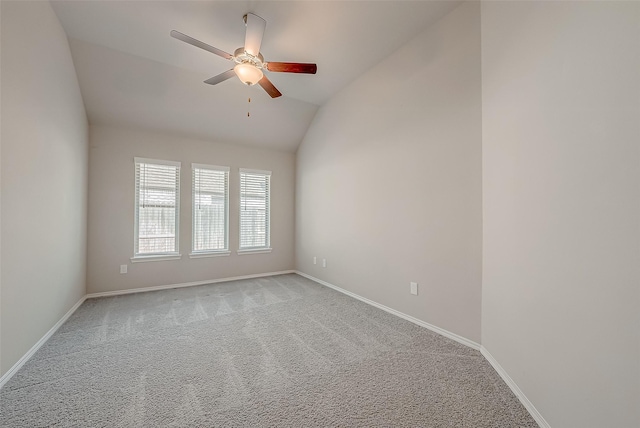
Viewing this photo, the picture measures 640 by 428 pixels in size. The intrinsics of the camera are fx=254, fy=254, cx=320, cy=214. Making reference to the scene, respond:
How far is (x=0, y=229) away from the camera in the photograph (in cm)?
178

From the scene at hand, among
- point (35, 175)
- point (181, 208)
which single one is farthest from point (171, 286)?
point (35, 175)

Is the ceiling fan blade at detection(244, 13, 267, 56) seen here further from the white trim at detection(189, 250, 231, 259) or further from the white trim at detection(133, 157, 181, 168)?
the white trim at detection(189, 250, 231, 259)

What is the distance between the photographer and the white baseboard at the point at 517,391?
1476mm

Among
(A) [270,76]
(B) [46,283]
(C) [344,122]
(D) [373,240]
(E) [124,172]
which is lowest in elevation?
(B) [46,283]

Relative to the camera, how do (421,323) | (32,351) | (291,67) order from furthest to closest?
(421,323) < (291,67) < (32,351)

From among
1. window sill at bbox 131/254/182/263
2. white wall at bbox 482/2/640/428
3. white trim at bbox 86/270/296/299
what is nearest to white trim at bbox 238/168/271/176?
window sill at bbox 131/254/182/263

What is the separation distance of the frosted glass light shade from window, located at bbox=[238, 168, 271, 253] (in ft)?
8.53

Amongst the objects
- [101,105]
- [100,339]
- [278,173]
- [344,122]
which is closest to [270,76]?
[344,122]

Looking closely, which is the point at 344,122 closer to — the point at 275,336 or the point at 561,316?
the point at 275,336

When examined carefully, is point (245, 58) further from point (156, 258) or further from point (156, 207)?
point (156, 258)

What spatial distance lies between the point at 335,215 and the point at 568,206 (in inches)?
127

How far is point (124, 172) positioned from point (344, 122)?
3.66 metres

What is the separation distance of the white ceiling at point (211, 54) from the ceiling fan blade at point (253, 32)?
34 cm

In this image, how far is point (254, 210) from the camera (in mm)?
5289
